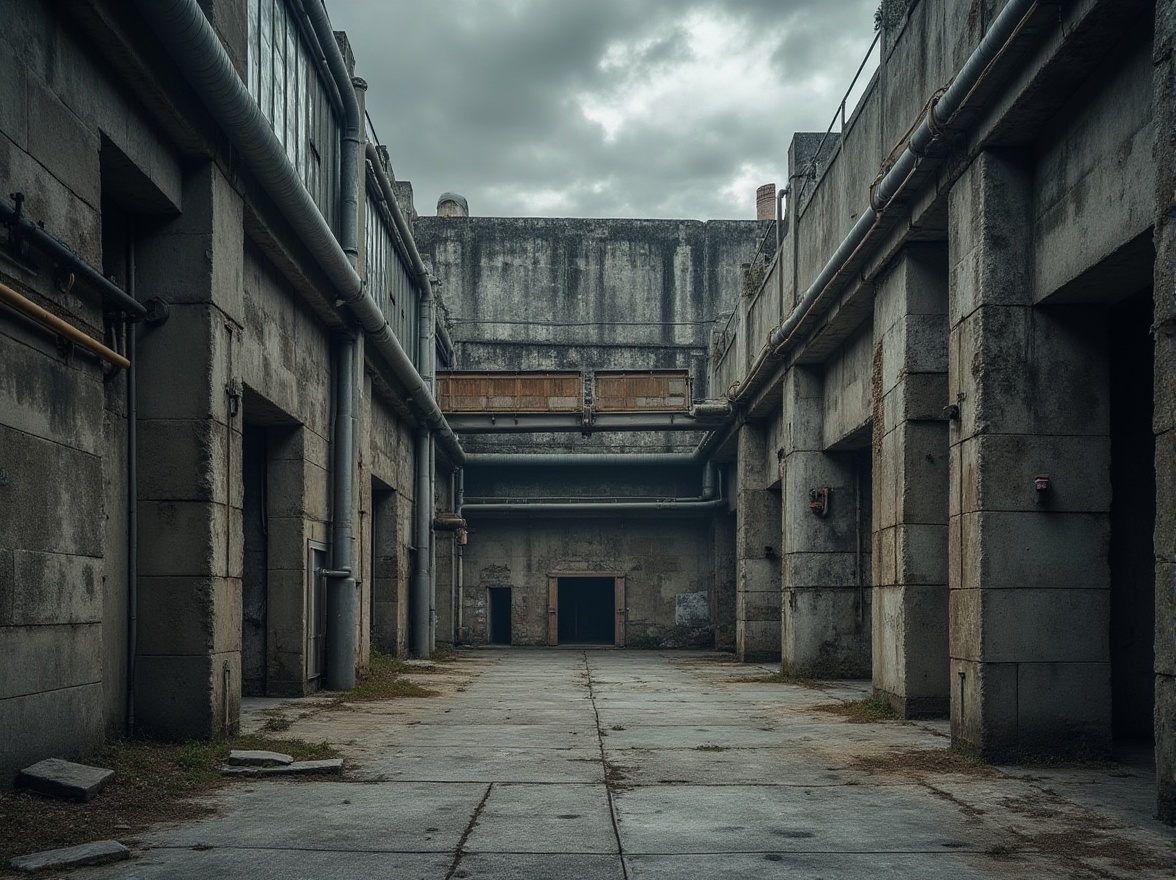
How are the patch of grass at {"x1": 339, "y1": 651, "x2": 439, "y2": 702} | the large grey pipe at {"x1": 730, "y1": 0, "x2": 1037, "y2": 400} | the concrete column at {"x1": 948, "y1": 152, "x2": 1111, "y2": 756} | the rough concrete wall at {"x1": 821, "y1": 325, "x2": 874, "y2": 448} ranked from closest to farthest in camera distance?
1. the large grey pipe at {"x1": 730, "y1": 0, "x2": 1037, "y2": 400}
2. the concrete column at {"x1": 948, "y1": 152, "x2": 1111, "y2": 756}
3. the patch of grass at {"x1": 339, "y1": 651, "x2": 439, "y2": 702}
4. the rough concrete wall at {"x1": 821, "y1": 325, "x2": 874, "y2": 448}

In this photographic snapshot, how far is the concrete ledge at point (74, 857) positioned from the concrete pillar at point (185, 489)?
10.9ft

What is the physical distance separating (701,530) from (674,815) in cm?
2138

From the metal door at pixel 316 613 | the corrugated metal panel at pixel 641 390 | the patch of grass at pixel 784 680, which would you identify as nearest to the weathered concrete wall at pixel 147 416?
the metal door at pixel 316 613

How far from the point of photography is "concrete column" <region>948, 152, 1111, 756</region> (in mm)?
8336

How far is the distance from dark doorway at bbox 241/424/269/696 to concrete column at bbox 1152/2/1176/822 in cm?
927

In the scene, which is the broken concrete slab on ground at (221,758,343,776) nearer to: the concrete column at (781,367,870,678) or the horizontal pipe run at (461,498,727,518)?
the concrete column at (781,367,870,678)

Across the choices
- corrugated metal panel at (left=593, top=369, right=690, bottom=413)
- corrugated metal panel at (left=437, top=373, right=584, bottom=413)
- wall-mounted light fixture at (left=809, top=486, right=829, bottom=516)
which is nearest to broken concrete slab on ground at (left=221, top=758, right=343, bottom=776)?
wall-mounted light fixture at (left=809, top=486, right=829, bottom=516)

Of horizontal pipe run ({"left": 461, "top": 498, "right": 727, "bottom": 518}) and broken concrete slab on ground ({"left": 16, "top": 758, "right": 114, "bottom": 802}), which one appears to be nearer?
broken concrete slab on ground ({"left": 16, "top": 758, "right": 114, "bottom": 802})

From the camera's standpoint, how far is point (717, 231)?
29.8 meters

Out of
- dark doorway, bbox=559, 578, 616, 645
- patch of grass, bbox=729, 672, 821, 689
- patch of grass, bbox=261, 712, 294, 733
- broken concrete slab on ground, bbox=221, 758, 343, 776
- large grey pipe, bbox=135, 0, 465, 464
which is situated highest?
large grey pipe, bbox=135, 0, 465, 464

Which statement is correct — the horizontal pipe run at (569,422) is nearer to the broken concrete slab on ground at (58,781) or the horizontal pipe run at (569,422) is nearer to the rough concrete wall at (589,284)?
the rough concrete wall at (589,284)

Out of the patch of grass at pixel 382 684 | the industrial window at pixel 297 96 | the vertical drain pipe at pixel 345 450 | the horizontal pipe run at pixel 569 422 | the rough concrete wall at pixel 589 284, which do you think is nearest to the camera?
the industrial window at pixel 297 96

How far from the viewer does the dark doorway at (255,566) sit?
12766 mm

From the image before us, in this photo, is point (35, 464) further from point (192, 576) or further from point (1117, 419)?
point (1117, 419)
